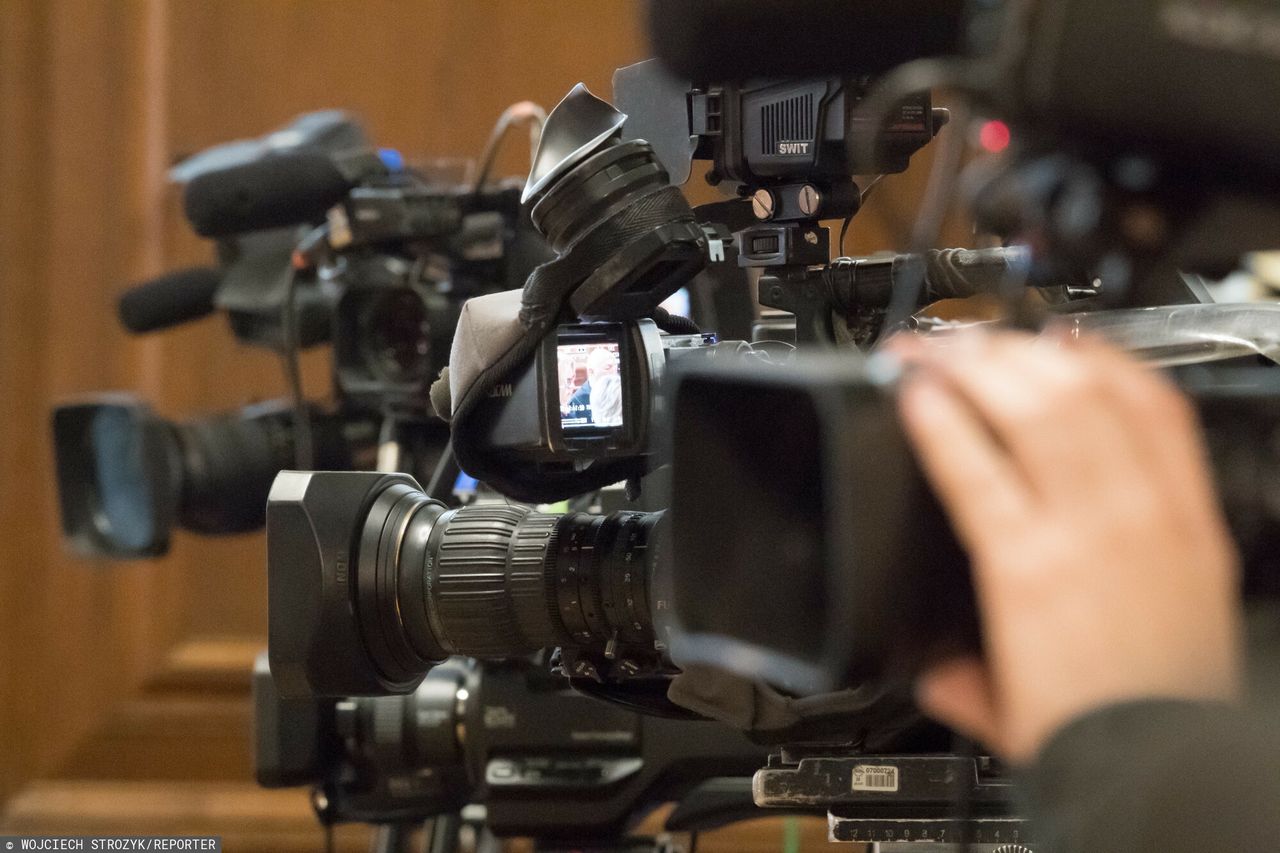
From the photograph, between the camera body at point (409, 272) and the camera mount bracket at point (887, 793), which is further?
the camera body at point (409, 272)

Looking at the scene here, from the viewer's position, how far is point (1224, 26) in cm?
36

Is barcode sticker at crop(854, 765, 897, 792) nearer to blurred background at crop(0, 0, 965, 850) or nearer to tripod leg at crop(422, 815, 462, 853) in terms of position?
tripod leg at crop(422, 815, 462, 853)

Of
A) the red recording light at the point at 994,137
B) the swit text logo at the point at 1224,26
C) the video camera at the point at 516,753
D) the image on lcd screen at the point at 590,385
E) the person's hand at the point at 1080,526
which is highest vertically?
the swit text logo at the point at 1224,26

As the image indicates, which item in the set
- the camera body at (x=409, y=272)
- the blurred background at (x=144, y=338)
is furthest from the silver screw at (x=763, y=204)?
the blurred background at (x=144, y=338)

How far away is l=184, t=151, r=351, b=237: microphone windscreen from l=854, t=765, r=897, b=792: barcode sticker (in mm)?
635

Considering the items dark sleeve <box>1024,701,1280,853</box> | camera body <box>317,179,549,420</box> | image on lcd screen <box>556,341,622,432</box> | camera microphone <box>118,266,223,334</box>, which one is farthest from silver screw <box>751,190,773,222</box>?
camera microphone <box>118,266,223,334</box>

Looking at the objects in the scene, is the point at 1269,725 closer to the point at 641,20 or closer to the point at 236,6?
the point at 641,20

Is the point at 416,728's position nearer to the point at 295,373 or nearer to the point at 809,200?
the point at 295,373

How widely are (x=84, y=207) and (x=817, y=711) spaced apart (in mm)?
1522

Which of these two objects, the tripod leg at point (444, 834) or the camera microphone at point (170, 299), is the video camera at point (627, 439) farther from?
the camera microphone at point (170, 299)

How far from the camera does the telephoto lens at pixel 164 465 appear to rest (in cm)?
127

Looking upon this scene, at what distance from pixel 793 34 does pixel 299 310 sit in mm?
913

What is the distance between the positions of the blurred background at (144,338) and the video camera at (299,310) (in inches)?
21.4

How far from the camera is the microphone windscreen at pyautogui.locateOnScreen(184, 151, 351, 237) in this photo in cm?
116
